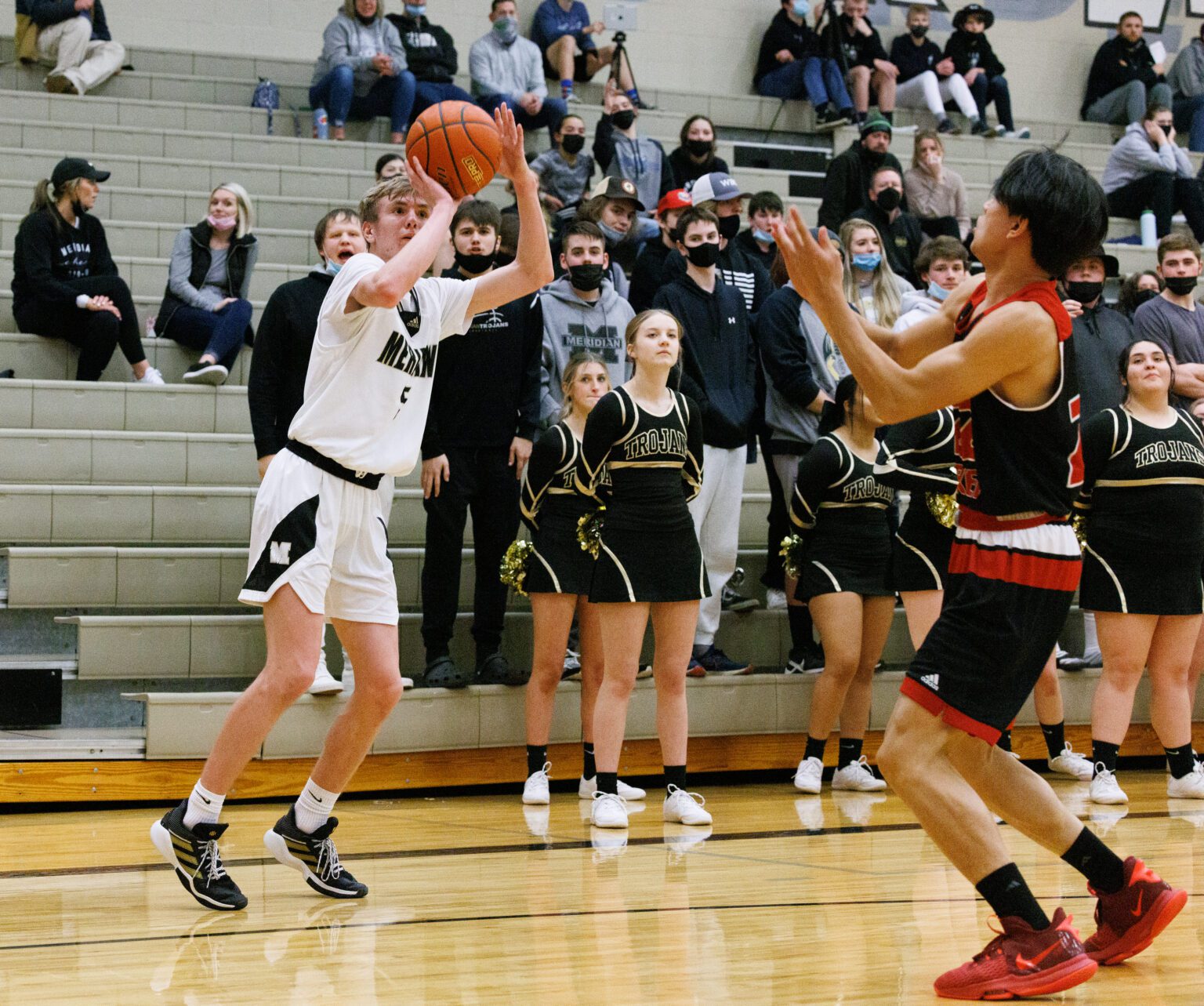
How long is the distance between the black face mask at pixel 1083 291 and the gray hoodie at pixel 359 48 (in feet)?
18.7

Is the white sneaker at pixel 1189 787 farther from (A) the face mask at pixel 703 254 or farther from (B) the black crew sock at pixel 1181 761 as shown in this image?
(A) the face mask at pixel 703 254

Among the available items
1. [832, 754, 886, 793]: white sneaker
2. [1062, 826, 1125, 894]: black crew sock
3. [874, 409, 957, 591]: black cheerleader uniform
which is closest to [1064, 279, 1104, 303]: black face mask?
[874, 409, 957, 591]: black cheerleader uniform

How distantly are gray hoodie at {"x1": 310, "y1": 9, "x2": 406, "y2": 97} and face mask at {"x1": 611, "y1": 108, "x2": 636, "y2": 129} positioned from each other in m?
2.30

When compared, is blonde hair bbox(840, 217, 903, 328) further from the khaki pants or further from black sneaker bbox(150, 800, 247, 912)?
the khaki pants

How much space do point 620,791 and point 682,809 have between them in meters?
0.61

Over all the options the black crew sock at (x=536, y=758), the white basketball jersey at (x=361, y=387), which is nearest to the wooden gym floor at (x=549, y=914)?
the black crew sock at (x=536, y=758)

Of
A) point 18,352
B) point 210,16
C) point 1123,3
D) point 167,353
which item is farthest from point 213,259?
point 1123,3

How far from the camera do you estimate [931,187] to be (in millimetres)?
9938

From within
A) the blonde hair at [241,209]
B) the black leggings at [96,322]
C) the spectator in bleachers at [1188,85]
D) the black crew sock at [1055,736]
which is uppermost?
the spectator in bleachers at [1188,85]

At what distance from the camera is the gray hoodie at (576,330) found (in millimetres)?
6660

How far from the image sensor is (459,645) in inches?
261

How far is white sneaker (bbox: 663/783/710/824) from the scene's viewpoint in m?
5.34

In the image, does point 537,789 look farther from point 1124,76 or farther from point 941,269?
point 1124,76

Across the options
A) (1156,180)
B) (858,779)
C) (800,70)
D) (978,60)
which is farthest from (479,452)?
(978,60)
